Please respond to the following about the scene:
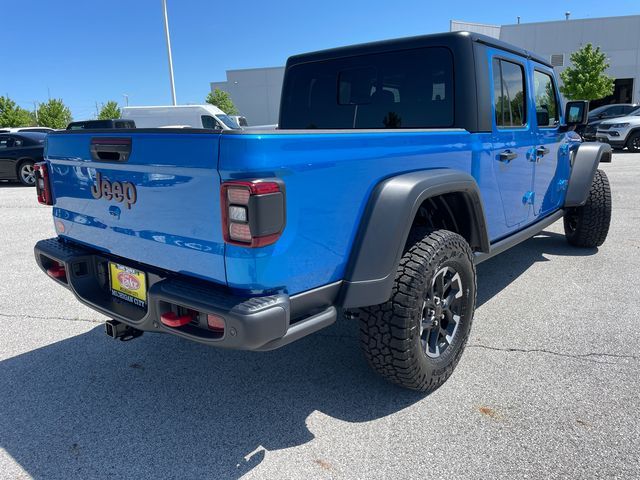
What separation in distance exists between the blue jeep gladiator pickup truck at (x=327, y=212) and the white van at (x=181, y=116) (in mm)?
14612

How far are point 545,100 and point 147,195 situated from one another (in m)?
3.67

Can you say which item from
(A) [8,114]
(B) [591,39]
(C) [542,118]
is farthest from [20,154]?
(B) [591,39]

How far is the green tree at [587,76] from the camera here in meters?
28.4

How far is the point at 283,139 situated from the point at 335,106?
2.05 m

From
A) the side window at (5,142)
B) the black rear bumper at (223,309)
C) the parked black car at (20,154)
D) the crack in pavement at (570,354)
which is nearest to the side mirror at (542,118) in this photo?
the crack in pavement at (570,354)

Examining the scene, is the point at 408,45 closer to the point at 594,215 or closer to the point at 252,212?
the point at 252,212

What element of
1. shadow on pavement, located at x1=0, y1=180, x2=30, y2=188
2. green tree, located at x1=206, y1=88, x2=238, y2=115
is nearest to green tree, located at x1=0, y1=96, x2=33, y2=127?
green tree, located at x1=206, y1=88, x2=238, y2=115

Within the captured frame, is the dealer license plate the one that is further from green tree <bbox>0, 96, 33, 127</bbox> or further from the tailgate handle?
green tree <bbox>0, 96, 33, 127</bbox>

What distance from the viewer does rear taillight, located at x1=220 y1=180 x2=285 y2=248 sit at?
1.78 meters

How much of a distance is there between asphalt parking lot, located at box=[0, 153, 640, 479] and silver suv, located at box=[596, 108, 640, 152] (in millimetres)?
14766

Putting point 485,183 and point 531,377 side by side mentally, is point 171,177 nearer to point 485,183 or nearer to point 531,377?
point 485,183

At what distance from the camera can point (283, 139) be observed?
6.12ft

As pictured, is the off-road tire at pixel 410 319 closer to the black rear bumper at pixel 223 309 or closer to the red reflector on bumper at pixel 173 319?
the black rear bumper at pixel 223 309

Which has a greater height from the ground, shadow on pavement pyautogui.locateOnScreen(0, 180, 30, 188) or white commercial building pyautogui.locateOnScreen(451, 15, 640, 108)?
white commercial building pyautogui.locateOnScreen(451, 15, 640, 108)
